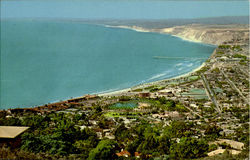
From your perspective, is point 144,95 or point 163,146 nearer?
point 163,146

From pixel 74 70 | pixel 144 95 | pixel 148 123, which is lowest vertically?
pixel 148 123

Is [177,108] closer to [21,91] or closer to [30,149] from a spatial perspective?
[30,149]

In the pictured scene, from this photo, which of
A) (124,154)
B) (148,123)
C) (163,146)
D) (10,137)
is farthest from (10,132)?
(148,123)

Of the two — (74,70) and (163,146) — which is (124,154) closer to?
(163,146)

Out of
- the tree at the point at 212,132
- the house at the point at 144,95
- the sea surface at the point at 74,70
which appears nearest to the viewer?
the tree at the point at 212,132

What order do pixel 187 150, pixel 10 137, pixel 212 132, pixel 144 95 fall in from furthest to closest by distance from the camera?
pixel 144 95
pixel 212 132
pixel 187 150
pixel 10 137

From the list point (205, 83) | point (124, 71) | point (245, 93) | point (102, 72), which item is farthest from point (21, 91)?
point (245, 93)

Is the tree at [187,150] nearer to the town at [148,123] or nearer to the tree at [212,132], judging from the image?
the town at [148,123]

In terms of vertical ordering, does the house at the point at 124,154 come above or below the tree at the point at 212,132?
above

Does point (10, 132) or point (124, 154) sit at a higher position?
point (10, 132)

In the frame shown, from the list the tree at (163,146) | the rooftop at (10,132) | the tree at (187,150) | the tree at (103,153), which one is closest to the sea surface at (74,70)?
the rooftop at (10,132)

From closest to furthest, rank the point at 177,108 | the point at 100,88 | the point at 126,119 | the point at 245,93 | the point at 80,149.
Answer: the point at 80,149
the point at 126,119
the point at 177,108
the point at 245,93
the point at 100,88
